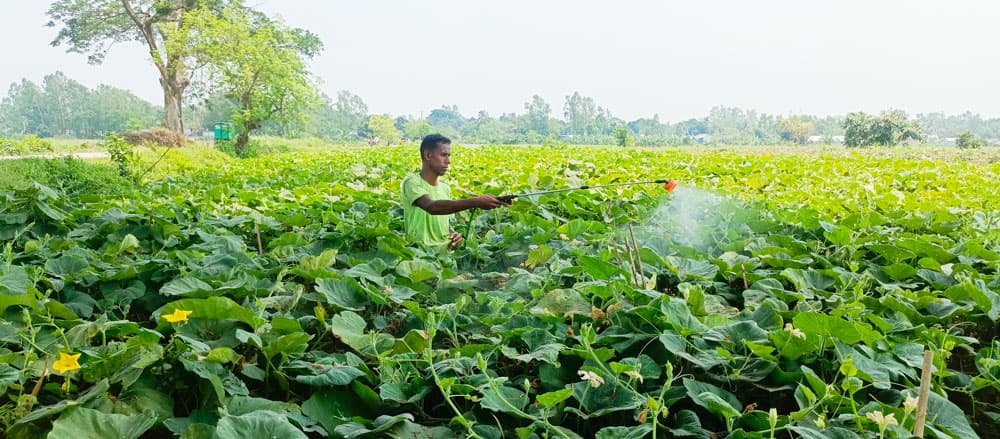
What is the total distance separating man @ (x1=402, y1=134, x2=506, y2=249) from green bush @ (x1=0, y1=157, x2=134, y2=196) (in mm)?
3564

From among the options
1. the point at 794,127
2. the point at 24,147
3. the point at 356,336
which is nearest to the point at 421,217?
the point at 356,336

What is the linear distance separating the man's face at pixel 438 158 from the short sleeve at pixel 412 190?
6.3 inches

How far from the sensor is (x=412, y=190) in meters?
3.53

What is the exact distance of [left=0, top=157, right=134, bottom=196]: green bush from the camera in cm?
600

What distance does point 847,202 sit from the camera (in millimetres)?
4438

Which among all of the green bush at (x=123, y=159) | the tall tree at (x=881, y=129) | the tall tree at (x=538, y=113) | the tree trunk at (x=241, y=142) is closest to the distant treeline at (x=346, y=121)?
the tall tree at (x=538, y=113)

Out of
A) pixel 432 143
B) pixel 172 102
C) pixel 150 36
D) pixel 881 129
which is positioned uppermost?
pixel 150 36

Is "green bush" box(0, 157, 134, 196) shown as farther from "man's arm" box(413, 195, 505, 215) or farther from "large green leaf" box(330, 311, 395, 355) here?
"large green leaf" box(330, 311, 395, 355)

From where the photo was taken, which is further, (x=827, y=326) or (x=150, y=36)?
(x=150, y=36)

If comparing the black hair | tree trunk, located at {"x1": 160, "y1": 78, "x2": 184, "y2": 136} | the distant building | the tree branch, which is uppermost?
the tree branch

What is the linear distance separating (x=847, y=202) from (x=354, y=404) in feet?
12.9

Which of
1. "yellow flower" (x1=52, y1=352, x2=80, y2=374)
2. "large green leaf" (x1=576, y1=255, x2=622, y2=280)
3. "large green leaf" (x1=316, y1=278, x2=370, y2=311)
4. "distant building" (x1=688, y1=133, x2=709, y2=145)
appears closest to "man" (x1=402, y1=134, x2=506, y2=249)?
"large green leaf" (x1=316, y1=278, x2=370, y2=311)

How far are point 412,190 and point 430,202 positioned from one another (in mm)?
132

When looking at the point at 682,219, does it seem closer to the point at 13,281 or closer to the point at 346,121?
the point at 13,281
